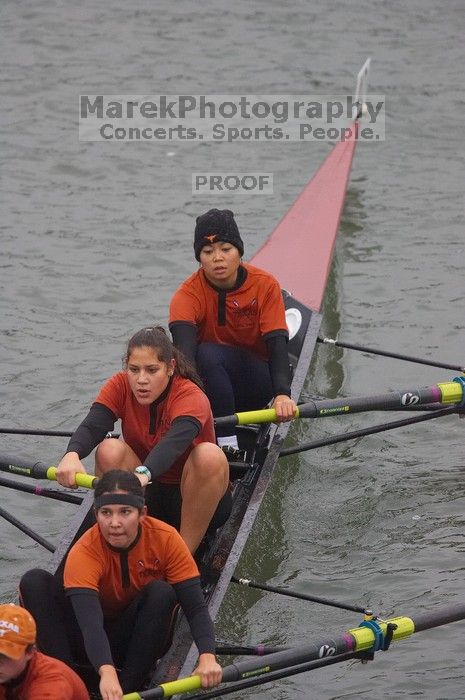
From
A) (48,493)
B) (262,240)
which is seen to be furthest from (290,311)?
(262,240)

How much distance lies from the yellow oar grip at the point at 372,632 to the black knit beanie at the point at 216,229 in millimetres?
2109

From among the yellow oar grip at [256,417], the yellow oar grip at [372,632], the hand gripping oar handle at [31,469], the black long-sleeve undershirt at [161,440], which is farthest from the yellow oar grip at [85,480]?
the yellow oar grip at [372,632]

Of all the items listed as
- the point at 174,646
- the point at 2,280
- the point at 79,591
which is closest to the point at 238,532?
the point at 174,646

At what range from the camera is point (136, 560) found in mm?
4609

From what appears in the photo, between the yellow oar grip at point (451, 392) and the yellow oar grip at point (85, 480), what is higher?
the yellow oar grip at point (451, 392)

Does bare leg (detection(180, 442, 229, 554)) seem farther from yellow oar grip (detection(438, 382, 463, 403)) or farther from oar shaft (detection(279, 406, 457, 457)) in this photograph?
yellow oar grip (detection(438, 382, 463, 403))

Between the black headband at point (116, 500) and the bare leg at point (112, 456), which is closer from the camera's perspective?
the black headband at point (116, 500)

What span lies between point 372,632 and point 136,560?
100 cm

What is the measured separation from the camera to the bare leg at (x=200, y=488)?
520cm

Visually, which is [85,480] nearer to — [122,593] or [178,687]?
[122,593]

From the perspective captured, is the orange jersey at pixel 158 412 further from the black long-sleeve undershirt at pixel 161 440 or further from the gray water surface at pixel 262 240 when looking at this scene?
the gray water surface at pixel 262 240

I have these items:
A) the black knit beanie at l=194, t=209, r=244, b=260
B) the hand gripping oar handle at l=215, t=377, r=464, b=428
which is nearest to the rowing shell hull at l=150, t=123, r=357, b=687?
the hand gripping oar handle at l=215, t=377, r=464, b=428

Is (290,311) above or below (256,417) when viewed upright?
above

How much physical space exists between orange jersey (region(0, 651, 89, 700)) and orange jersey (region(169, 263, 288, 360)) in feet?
7.77
